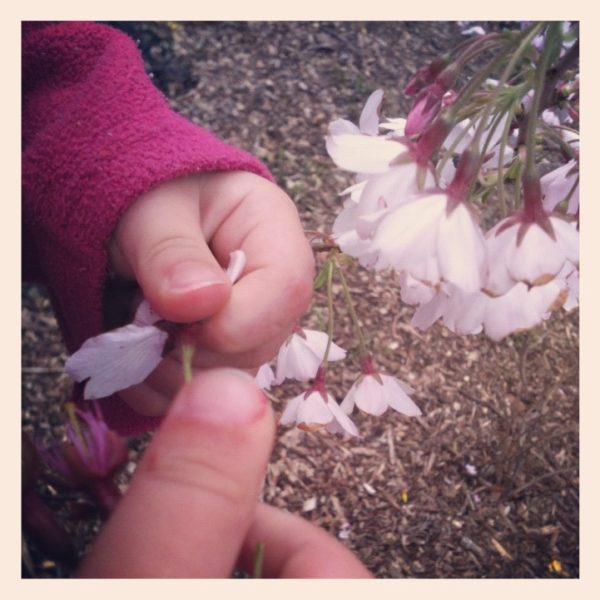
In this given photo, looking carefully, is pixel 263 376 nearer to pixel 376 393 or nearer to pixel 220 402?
pixel 376 393

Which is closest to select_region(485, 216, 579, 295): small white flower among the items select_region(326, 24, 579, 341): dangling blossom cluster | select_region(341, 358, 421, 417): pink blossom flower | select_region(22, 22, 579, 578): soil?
select_region(326, 24, 579, 341): dangling blossom cluster

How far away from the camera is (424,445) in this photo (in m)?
0.94

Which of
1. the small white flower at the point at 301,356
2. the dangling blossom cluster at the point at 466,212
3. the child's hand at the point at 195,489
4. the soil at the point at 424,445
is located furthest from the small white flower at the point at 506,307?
the soil at the point at 424,445

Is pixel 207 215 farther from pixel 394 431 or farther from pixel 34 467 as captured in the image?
pixel 394 431

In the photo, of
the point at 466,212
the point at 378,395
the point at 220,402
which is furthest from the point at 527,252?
the point at 378,395

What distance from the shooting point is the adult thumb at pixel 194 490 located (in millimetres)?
282

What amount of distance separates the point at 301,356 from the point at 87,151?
0.77 ft

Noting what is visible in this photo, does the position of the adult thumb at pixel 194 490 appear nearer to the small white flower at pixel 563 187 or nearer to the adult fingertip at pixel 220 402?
the adult fingertip at pixel 220 402

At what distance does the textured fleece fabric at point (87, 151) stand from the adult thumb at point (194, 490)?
22cm

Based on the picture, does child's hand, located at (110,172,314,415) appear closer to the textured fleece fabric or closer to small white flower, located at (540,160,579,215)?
the textured fleece fabric

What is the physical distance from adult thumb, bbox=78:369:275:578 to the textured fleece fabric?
8.7 inches
